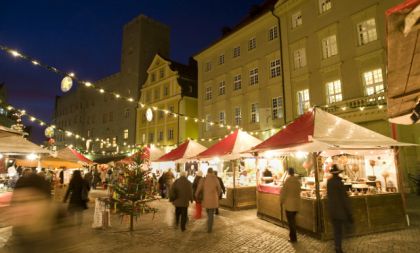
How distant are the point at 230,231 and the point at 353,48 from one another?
1484 cm

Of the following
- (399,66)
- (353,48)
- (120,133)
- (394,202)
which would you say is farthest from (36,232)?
(120,133)

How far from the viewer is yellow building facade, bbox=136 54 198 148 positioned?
111 feet

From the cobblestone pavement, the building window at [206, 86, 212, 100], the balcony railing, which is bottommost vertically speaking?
the cobblestone pavement

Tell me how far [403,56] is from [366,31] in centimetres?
1714

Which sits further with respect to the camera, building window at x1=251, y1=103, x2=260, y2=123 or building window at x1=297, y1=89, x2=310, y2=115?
building window at x1=251, y1=103, x2=260, y2=123

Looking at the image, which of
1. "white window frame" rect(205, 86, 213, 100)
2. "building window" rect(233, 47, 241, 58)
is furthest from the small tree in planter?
"white window frame" rect(205, 86, 213, 100)

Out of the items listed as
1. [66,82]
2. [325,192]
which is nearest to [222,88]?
[66,82]

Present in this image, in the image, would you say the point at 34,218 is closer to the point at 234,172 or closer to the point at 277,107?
the point at 234,172

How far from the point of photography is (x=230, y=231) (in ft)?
29.2

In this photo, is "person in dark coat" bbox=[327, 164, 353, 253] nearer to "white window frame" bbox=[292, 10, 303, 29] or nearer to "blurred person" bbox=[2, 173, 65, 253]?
"blurred person" bbox=[2, 173, 65, 253]

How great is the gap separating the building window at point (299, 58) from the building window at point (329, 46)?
5.38 feet

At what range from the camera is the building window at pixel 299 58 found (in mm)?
21344

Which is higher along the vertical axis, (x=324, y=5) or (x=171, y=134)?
(x=324, y=5)

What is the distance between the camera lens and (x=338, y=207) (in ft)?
20.7
